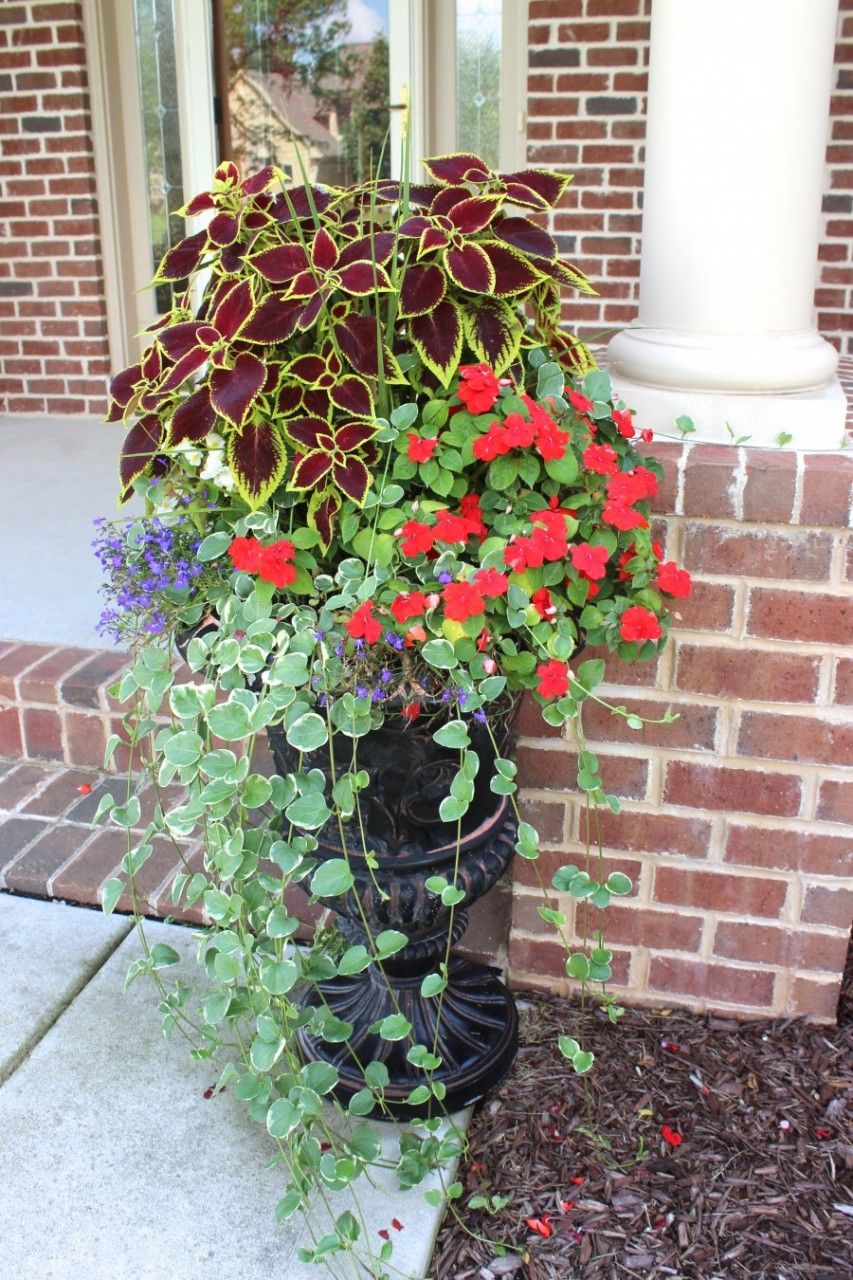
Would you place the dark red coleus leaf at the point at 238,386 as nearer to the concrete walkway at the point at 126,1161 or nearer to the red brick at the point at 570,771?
the red brick at the point at 570,771

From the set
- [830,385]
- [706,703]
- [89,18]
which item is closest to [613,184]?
[89,18]

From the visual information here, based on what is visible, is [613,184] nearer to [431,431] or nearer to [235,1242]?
[431,431]

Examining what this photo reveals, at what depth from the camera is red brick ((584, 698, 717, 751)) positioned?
1791mm

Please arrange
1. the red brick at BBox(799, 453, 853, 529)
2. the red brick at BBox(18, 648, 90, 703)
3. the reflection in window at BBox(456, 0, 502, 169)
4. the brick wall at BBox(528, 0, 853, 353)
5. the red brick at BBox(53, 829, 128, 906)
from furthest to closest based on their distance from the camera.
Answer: the reflection in window at BBox(456, 0, 502, 169), the brick wall at BBox(528, 0, 853, 353), the red brick at BBox(18, 648, 90, 703), the red brick at BBox(53, 829, 128, 906), the red brick at BBox(799, 453, 853, 529)

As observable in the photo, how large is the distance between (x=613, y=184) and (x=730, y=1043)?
3.29 metres

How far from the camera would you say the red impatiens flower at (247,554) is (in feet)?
4.55

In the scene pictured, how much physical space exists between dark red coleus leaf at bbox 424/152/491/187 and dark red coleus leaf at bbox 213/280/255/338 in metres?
0.33

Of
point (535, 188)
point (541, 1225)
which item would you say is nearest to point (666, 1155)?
point (541, 1225)

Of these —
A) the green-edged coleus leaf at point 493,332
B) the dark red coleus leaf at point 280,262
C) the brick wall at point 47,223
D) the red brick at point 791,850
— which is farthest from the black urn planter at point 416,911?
the brick wall at point 47,223

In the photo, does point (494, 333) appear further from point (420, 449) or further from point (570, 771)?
point (570, 771)

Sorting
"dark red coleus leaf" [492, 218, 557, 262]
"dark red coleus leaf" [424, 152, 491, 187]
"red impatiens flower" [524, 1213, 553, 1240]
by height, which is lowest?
"red impatiens flower" [524, 1213, 553, 1240]

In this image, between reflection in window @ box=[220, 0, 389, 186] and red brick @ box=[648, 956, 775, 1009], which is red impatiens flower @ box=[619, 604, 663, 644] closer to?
red brick @ box=[648, 956, 775, 1009]

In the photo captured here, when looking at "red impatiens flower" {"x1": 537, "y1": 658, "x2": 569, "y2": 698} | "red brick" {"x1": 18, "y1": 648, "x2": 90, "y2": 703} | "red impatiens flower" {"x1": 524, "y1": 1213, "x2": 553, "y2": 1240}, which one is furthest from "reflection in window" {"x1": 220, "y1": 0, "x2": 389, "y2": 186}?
"red impatiens flower" {"x1": 524, "y1": 1213, "x2": 553, "y2": 1240}

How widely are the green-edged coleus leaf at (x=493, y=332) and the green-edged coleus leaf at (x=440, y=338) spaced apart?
0.08 ft
